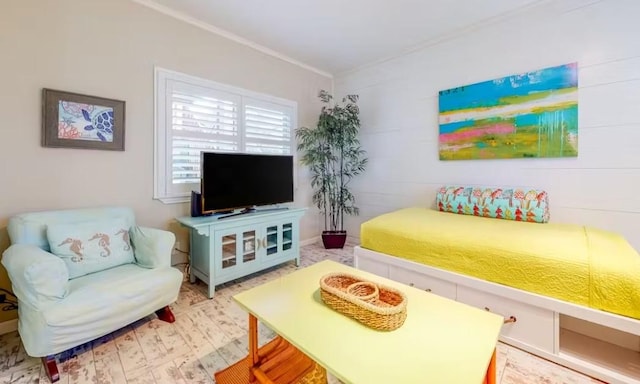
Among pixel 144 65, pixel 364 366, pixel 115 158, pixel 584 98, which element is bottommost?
pixel 364 366

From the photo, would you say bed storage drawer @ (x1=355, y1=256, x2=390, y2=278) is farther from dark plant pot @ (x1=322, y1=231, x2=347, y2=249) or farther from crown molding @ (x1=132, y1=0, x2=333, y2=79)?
crown molding @ (x1=132, y1=0, x2=333, y2=79)

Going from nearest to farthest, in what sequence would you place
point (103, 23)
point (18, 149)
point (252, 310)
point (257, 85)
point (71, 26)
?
point (252, 310), point (18, 149), point (71, 26), point (103, 23), point (257, 85)

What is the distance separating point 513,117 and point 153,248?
3.27 m

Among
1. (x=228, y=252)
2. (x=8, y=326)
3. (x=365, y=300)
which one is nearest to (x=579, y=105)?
(x=365, y=300)

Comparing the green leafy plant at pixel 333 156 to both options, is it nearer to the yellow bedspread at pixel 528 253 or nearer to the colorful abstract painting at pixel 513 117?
the colorful abstract painting at pixel 513 117

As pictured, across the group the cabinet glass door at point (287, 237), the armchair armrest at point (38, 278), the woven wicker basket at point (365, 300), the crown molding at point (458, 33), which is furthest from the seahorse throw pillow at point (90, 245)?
the crown molding at point (458, 33)

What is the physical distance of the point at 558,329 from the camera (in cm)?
151

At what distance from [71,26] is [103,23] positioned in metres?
0.22

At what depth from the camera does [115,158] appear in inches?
88.0

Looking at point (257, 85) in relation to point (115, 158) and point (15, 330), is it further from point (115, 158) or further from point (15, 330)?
point (15, 330)

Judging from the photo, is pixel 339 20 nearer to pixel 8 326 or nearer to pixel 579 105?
pixel 579 105

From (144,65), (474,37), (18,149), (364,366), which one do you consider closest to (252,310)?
(364,366)

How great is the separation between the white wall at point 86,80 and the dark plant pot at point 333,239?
1818 mm

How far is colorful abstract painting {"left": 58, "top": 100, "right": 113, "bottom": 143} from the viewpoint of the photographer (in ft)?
6.49
